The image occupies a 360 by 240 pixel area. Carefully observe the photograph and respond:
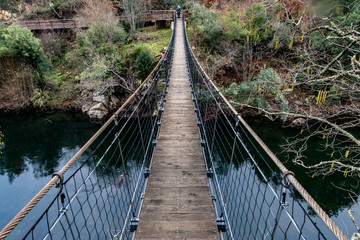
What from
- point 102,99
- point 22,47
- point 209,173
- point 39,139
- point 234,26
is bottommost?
point 39,139

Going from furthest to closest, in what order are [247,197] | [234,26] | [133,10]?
[133,10]
[234,26]
[247,197]

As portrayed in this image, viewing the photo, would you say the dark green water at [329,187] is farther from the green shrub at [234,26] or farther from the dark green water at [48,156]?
the green shrub at [234,26]

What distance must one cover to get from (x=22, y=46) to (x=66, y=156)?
7528 mm

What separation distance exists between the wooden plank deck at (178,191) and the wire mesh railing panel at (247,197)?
14 centimetres

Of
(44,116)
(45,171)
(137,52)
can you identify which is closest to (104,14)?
(137,52)

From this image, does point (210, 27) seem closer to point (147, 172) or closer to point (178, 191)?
point (147, 172)

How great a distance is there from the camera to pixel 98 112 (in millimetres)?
11891

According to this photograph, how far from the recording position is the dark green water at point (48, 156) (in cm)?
700

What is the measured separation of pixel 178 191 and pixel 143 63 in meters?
9.52

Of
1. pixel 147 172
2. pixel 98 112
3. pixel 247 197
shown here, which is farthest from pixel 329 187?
pixel 98 112

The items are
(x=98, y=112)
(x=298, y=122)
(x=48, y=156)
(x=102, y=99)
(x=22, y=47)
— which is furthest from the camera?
(x=22, y=47)

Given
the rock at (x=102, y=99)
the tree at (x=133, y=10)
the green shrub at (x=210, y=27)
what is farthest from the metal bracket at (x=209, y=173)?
the tree at (x=133, y=10)

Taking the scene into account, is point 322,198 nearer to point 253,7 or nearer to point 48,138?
point 253,7

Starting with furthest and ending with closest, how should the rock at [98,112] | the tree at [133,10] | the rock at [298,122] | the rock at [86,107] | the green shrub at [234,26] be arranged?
the tree at [133,10] → the rock at [86,107] → the rock at [98,112] → the green shrub at [234,26] → the rock at [298,122]
